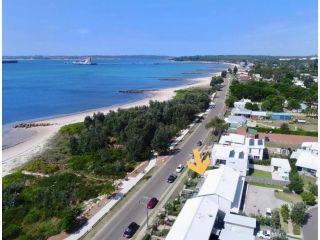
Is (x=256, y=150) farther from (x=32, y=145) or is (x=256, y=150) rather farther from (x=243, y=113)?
(x=32, y=145)

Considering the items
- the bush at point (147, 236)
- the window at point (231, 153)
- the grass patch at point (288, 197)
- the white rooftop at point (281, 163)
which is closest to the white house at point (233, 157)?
the window at point (231, 153)

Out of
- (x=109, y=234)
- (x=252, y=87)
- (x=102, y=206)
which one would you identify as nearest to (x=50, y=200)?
(x=102, y=206)

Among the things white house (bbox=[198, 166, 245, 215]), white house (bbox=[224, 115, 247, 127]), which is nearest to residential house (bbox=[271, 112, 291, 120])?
white house (bbox=[224, 115, 247, 127])

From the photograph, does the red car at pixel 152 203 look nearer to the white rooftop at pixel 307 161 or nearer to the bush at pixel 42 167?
the bush at pixel 42 167

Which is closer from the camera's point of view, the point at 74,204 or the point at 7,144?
the point at 74,204

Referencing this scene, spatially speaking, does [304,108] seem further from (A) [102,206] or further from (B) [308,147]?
(A) [102,206]

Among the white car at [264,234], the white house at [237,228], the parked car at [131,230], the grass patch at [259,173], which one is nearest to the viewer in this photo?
the white house at [237,228]

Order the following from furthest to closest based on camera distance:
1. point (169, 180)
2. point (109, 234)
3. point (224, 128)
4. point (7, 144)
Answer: point (7, 144), point (224, 128), point (169, 180), point (109, 234)
